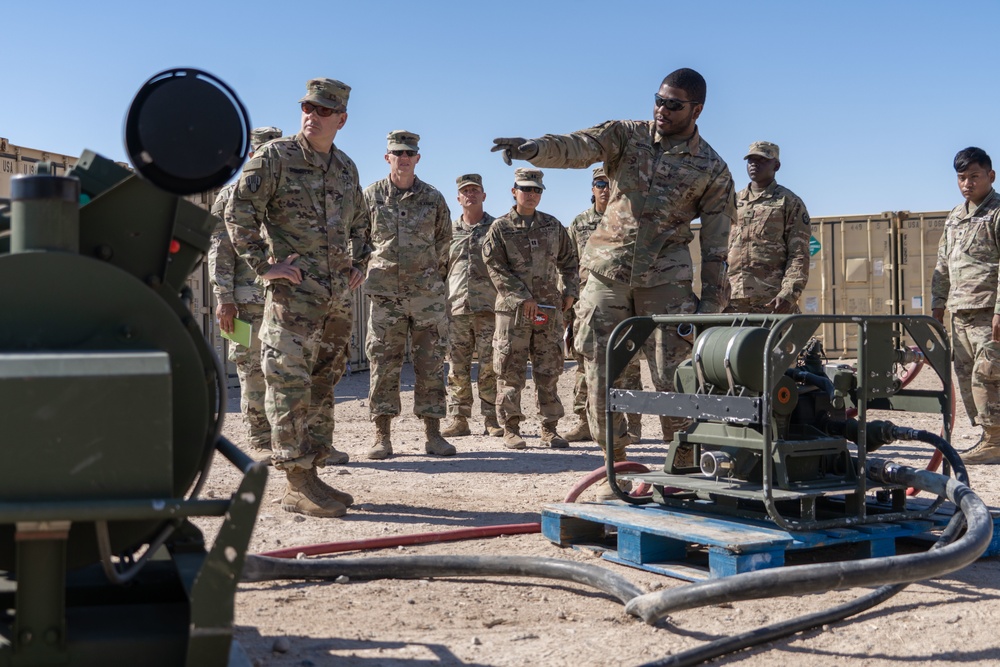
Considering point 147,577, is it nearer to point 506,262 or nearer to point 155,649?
point 155,649

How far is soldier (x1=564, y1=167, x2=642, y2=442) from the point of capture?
27.6 ft

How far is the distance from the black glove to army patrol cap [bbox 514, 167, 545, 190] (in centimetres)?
464

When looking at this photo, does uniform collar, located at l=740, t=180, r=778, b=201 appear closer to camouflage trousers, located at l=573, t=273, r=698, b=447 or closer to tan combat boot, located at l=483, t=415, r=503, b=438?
tan combat boot, located at l=483, t=415, r=503, b=438

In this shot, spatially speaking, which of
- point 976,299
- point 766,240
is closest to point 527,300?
point 766,240

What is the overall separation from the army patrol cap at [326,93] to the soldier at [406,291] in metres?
2.75

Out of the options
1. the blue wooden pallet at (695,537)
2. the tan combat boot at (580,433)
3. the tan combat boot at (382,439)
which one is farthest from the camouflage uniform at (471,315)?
the blue wooden pallet at (695,537)

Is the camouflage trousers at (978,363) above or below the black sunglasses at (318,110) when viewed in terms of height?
below

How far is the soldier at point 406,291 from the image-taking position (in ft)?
27.2

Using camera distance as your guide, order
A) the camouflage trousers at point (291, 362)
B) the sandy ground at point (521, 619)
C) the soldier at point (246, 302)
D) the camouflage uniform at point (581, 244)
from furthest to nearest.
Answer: the camouflage uniform at point (581, 244), the soldier at point (246, 302), the camouflage trousers at point (291, 362), the sandy ground at point (521, 619)

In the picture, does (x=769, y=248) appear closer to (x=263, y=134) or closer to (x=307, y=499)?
(x=263, y=134)

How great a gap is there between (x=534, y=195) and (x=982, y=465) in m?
4.59

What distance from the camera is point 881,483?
15.8 feet

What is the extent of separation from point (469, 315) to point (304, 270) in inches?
200

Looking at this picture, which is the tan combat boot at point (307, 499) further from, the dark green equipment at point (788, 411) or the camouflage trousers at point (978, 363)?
the camouflage trousers at point (978, 363)
